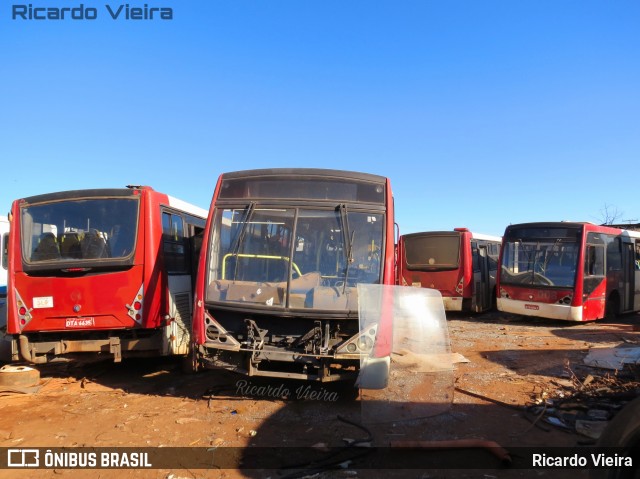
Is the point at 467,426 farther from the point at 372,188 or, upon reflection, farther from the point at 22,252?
the point at 22,252

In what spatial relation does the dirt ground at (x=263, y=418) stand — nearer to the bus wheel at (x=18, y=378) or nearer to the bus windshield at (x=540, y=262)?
the bus wheel at (x=18, y=378)

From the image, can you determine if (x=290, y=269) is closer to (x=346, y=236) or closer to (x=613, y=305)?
(x=346, y=236)

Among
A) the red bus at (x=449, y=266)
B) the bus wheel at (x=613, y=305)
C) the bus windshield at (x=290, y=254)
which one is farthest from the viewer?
the red bus at (x=449, y=266)

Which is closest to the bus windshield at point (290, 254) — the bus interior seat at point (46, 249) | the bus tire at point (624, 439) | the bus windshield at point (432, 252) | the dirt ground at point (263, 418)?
the dirt ground at point (263, 418)

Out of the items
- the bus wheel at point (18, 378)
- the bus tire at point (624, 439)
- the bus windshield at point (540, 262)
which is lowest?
the bus wheel at point (18, 378)

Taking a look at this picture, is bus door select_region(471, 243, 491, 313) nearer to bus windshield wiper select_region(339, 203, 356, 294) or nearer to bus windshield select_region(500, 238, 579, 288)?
bus windshield select_region(500, 238, 579, 288)

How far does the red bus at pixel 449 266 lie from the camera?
50.5 feet

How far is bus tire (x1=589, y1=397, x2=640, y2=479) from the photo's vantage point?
2.67m

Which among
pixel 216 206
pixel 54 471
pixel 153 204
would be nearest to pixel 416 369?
pixel 216 206

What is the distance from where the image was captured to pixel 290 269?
20.0 feet

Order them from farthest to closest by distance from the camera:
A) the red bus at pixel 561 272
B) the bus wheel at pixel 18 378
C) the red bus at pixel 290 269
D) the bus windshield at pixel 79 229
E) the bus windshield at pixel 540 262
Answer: the bus windshield at pixel 540 262 → the red bus at pixel 561 272 → the bus windshield at pixel 79 229 → the bus wheel at pixel 18 378 → the red bus at pixel 290 269

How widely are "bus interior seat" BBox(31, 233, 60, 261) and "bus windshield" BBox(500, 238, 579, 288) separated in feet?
38.9

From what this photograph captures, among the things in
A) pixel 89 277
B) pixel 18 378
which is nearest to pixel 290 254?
pixel 89 277

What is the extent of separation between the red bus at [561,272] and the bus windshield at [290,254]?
8.75 meters
